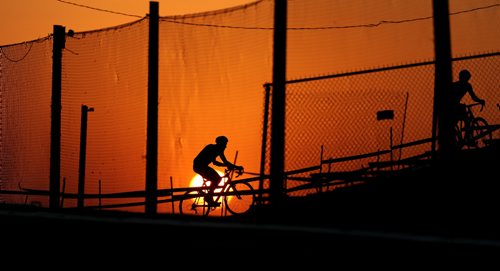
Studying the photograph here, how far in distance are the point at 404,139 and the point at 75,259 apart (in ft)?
23.3

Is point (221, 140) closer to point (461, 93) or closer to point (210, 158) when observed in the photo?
point (210, 158)

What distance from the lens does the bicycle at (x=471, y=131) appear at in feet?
38.2

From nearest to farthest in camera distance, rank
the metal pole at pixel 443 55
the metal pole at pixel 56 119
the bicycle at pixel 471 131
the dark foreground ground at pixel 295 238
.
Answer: the dark foreground ground at pixel 295 238
the metal pole at pixel 443 55
the bicycle at pixel 471 131
the metal pole at pixel 56 119

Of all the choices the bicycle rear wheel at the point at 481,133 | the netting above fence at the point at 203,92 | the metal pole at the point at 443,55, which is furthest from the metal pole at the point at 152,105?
the metal pole at the point at 443,55

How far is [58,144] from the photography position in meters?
14.1

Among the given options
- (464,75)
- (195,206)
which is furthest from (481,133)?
(195,206)

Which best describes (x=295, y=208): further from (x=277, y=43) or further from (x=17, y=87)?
(x=17, y=87)

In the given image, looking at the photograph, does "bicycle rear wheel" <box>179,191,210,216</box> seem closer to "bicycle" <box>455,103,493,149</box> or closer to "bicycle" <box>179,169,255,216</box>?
"bicycle" <box>179,169,255,216</box>

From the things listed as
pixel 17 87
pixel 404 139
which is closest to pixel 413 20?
pixel 404 139

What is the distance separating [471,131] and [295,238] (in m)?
7.95

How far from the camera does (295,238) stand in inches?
192

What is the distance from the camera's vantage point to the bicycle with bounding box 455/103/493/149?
1165cm

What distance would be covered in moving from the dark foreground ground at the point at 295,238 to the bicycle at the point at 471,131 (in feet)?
9.60

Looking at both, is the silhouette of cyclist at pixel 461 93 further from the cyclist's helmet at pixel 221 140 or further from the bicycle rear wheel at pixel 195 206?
the bicycle rear wheel at pixel 195 206
